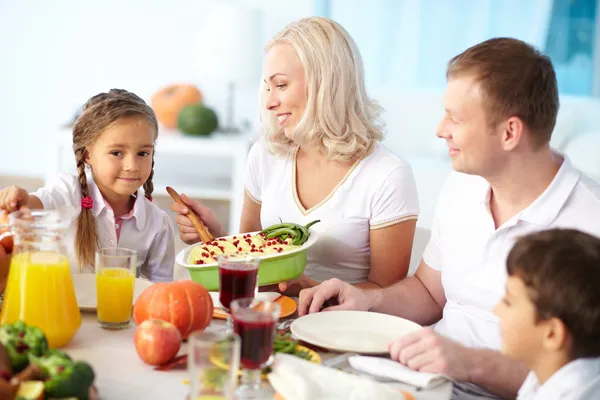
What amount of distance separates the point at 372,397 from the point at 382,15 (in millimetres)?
4552

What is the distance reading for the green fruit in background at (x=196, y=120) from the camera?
501 cm

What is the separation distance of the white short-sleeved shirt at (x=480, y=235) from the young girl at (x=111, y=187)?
2.72 feet

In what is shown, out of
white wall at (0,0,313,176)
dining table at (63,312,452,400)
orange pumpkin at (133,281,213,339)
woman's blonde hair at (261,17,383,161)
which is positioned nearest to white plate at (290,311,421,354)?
dining table at (63,312,452,400)

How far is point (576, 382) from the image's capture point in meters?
1.26

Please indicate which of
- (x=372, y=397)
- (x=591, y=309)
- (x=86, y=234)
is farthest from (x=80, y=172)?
(x=591, y=309)

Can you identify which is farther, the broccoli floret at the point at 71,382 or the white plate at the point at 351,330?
the white plate at the point at 351,330

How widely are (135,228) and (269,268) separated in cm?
65

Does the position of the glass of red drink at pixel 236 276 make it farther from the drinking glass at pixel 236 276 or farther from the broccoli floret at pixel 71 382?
the broccoli floret at pixel 71 382

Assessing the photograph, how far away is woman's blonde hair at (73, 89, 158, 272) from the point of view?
2.16 m

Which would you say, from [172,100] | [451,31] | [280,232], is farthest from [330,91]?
[451,31]

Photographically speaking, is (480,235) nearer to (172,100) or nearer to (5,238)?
(5,238)

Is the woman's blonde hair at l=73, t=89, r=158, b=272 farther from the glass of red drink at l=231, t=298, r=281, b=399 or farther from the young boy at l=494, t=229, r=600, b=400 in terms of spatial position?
the young boy at l=494, t=229, r=600, b=400

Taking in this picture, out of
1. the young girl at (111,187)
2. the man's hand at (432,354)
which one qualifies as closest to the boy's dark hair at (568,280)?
the man's hand at (432,354)

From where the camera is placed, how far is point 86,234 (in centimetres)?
217
